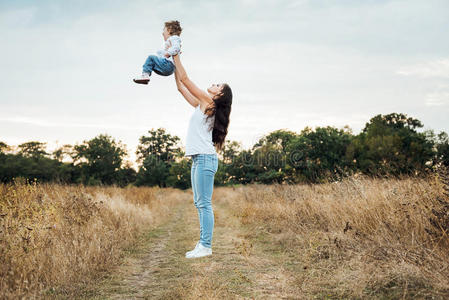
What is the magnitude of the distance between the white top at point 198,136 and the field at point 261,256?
5.14 feet

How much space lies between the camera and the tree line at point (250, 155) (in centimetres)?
4412

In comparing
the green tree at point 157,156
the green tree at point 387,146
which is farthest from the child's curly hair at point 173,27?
the green tree at point 157,156

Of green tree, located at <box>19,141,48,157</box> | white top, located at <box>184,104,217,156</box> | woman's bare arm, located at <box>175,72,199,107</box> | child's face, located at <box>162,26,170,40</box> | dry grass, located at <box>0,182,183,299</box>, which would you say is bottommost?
dry grass, located at <box>0,182,183,299</box>

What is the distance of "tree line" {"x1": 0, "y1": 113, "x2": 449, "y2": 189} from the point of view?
4412 cm

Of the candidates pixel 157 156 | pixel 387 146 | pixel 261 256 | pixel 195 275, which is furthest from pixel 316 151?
pixel 195 275

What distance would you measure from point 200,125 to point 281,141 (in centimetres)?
5406

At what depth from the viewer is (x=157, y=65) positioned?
369 cm

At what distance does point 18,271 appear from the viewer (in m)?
3.29

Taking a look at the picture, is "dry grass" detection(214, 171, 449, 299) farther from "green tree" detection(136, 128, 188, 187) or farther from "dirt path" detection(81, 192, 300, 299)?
"green tree" detection(136, 128, 188, 187)

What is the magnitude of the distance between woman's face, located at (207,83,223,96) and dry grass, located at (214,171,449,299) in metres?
2.52

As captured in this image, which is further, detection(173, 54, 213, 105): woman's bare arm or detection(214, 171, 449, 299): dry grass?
detection(173, 54, 213, 105): woman's bare arm

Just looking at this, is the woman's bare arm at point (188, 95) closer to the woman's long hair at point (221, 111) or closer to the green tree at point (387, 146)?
the woman's long hair at point (221, 111)

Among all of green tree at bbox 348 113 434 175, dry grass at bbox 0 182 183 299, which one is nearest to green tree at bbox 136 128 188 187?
green tree at bbox 348 113 434 175

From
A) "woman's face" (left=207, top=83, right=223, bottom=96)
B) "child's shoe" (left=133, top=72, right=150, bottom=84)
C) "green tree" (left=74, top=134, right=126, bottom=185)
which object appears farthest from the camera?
"green tree" (left=74, top=134, right=126, bottom=185)
